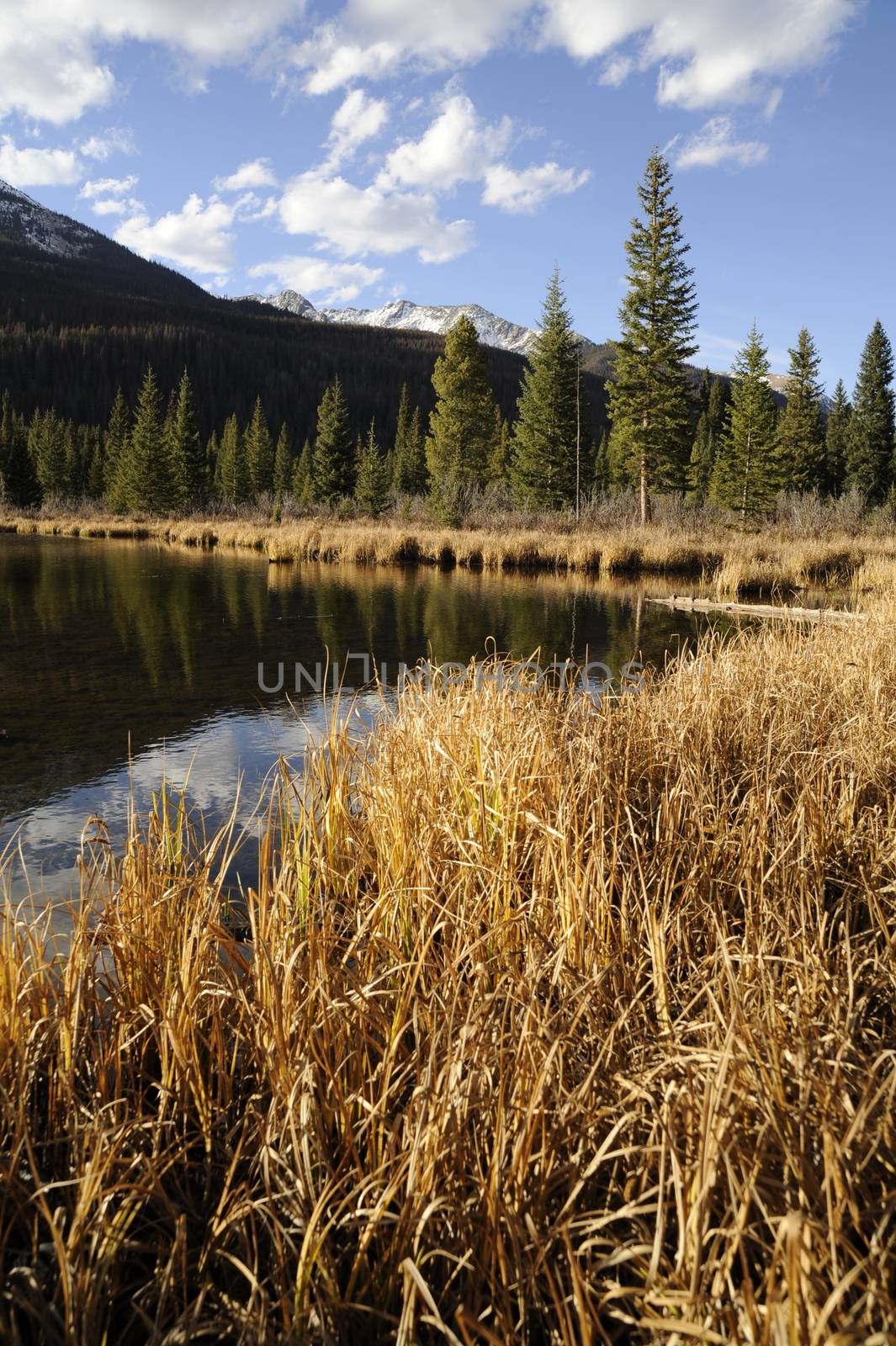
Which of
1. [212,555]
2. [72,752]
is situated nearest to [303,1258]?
[72,752]

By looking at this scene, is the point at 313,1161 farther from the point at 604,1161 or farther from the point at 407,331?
the point at 407,331

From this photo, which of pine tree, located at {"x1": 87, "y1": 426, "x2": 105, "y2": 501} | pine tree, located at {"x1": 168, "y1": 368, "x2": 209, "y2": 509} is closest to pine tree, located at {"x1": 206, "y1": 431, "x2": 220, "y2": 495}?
pine tree, located at {"x1": 87, "y1": 426, "x2": 105, "y2": 501}

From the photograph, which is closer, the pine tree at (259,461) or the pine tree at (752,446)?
the pine tree at (752,446)

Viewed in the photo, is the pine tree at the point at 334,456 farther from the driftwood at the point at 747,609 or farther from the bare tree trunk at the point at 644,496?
the driftwood at the point at 747,609

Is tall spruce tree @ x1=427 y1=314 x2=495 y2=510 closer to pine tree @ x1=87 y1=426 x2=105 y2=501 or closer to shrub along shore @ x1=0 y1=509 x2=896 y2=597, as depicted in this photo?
shrub along shore @ x1=0 y1=509 x2=896 y2=597

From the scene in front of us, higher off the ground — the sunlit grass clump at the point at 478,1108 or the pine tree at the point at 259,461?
the pine tree at the point at 259,461

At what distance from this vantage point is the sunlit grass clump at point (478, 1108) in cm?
133

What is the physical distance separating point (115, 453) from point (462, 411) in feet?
104

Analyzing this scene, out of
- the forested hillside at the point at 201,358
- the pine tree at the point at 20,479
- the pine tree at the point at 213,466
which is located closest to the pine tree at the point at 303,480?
the pine tree at the point at 213,466

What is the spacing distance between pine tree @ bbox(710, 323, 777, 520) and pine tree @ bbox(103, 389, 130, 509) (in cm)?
3331

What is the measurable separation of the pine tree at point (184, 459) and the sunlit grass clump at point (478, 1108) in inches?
1965

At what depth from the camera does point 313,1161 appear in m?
1.72

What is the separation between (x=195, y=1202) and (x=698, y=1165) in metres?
1.08

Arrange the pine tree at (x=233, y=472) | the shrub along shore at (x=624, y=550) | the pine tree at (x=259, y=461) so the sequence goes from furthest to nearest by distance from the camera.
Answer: the pine tree at (x=233, y=472)
the pine tree at (x=259, y=461)
the shrub along shore at (x=624, y=550)
